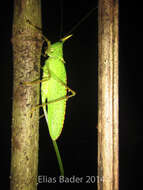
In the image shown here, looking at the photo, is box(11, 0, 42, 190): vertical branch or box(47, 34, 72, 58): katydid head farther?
box(47, 34, 72, 58): katydid head

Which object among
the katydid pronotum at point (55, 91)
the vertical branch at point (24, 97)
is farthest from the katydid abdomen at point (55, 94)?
the vertical branch at point (24, 97)

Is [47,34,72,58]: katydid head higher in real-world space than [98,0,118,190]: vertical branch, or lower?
higher

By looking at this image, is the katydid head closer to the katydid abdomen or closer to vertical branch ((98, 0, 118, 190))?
the katydid abdomen

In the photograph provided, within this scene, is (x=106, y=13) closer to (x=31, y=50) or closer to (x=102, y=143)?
(x=31, y=50)

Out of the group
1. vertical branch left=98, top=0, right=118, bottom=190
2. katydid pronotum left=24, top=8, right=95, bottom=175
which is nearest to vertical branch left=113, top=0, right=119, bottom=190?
vertical branch left=98, top=0, right=118, bottom=190

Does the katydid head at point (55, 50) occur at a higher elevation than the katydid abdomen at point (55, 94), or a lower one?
higher

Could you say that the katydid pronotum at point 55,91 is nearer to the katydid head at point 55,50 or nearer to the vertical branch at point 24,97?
the katydid head at point 55,50

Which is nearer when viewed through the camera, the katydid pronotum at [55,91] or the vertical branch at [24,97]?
the vertical branch at [24,97]
